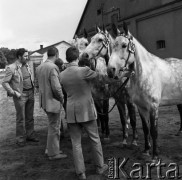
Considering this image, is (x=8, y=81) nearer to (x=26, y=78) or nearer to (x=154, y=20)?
(x=26, y=78)

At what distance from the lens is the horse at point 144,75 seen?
418 cm

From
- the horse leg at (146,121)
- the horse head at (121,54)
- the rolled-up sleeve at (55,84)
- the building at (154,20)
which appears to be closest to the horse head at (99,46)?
the rolled-up sleeve at (55,84)

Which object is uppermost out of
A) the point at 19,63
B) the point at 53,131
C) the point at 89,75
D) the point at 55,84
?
the point at 19,63

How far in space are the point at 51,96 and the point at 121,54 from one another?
1.58 metres

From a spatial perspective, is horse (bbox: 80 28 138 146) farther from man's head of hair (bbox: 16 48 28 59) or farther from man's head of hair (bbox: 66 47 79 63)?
man's head of hair (bbox: 16 48 28 59)

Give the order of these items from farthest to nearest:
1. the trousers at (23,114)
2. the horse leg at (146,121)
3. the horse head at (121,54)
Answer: the trousers at (23,114)
the horse leg at (146,121)
the horse head at (121,54)

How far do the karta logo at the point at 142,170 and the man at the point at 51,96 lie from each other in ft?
3.86

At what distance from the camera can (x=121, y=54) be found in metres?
4.17

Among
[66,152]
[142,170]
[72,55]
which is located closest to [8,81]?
[66,152]

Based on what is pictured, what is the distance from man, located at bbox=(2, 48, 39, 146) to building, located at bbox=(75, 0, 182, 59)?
1130cm

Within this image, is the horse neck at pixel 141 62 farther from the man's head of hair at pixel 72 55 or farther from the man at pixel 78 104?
the man's head of hair at pixel 72 55

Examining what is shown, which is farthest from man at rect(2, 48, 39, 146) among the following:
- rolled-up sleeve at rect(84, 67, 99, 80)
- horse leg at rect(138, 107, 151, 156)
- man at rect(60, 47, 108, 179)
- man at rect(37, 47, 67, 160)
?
horse leg at rect(138, 107, 151, 156)

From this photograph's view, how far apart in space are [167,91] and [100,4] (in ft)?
69.9

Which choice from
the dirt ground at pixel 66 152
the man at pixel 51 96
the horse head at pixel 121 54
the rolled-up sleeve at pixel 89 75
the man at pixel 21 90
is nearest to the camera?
the rolled-up sleeve at pixel 89 75
